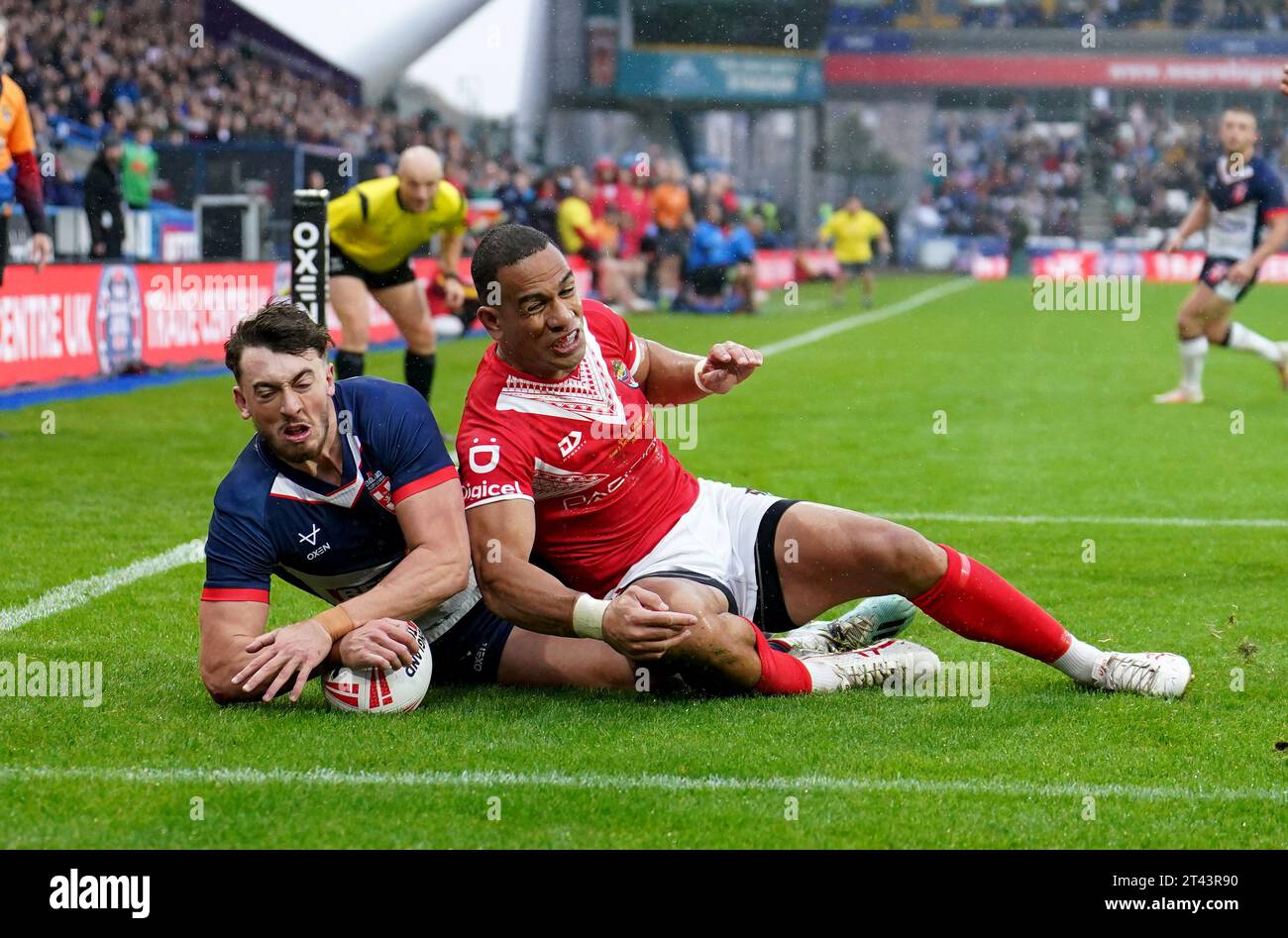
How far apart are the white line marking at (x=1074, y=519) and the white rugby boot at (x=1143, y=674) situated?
3.30 m

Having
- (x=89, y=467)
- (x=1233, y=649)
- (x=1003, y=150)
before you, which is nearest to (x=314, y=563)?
(x=1233, y=649)

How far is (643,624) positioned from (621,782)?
503 millimetres

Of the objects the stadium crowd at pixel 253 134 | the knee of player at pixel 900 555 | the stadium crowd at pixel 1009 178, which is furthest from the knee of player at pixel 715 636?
the stadium crowd at pixel 1009 178

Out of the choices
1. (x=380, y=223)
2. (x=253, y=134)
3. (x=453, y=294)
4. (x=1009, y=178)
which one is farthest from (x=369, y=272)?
(x=1009, y=178)

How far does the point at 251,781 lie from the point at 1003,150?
50.1 meters

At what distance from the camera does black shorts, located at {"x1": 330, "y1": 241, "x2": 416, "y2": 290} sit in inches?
436

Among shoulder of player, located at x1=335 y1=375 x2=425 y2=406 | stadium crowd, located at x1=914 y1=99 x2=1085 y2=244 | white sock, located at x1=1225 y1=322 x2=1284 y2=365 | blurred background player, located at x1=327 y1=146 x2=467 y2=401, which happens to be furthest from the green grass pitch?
stadium crowd, located at x1=914 y1=99 x2=1085 y2=244

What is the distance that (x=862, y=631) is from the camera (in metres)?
5.41

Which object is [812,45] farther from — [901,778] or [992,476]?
[901,778]

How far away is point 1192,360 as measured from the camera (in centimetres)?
1403

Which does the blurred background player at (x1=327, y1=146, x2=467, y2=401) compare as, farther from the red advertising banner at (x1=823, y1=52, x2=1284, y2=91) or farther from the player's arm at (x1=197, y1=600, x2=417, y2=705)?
the red advertising banner at (x1=823, y1=52, x2=1284, y2=91)

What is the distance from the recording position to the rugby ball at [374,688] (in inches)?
184

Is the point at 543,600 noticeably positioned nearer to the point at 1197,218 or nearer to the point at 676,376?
the point at 676,376

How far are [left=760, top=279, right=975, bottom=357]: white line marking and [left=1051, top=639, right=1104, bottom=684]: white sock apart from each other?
38.0 feet
